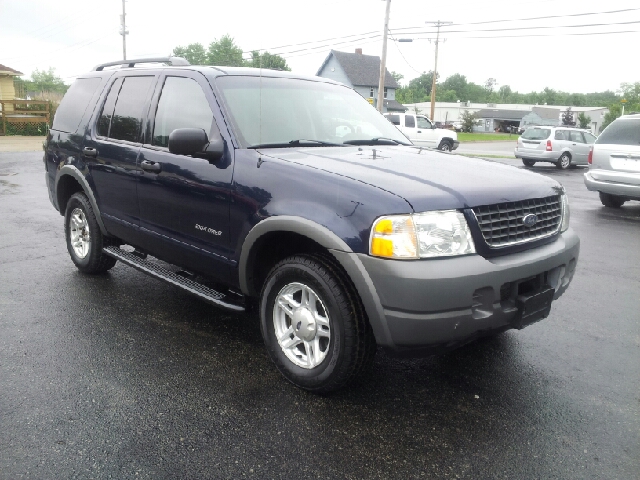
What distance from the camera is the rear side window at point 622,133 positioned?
395 inches

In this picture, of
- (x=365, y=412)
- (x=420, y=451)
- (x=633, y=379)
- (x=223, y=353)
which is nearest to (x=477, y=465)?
(x=420, y=451)

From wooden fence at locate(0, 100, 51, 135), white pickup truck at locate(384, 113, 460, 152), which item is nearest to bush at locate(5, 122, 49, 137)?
wooden fence at locate(0, 100, 51, 135)

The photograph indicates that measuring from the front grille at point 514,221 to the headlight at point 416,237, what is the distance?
0.71 ft

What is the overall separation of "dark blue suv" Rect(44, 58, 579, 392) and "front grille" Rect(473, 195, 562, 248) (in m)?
0.01

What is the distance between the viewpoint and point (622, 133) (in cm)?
1026

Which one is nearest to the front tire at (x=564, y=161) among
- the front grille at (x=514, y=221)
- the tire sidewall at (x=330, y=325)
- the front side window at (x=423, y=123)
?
the front side window at (x=423, y=123)

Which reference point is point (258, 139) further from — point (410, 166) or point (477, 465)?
point (477, 465)

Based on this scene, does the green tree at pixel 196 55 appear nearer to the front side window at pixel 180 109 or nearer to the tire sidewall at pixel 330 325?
the front side window at pixel 180 109

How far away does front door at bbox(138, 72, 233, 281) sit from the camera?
3.85 meters

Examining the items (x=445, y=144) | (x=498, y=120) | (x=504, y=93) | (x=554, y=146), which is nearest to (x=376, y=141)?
(x=554, y=146)

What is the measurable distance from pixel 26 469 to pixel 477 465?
2.10m

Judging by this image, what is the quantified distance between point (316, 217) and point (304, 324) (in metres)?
0.66

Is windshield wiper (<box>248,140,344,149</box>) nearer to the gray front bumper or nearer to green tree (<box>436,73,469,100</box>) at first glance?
the gray front bumper

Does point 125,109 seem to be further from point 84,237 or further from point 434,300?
point 434,300
